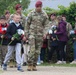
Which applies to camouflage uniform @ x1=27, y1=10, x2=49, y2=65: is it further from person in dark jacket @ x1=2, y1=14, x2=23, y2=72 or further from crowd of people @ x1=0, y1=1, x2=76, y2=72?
person in dark jacket @ x1=2, y1=14, x2=23, y2=72

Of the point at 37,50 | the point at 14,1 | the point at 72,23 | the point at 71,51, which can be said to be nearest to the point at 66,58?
the point at 71,51

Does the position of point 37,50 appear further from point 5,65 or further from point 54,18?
point 54,18

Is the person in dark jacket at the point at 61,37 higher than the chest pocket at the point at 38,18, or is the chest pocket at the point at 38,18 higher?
the chest pocket at the point at 38,18

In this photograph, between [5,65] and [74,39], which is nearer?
[5,65]

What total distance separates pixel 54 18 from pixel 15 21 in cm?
379

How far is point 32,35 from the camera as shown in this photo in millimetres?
14625

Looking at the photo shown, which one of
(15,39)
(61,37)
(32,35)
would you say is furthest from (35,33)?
(61,37)

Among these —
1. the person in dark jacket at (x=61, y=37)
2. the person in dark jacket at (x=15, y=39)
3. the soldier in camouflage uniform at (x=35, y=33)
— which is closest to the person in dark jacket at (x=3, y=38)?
the person in dark jacket at (x=15, y=39)

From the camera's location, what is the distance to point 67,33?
707 inches

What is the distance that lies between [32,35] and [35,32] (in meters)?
0.16

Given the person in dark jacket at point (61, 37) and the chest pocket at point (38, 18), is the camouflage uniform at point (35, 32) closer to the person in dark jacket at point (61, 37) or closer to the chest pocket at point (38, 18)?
the chest pocket at point (38, 18)

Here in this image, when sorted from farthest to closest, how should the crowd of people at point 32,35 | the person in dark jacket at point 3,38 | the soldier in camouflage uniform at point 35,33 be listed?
the person in dark jacket at point 3,38 → the soldier in camouflage uniform at point 35,33 → the crowd of people at point 32,35

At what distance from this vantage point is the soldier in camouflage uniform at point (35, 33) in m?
14.6

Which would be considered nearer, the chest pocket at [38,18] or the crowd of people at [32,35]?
the crowd of people at [32,35]
